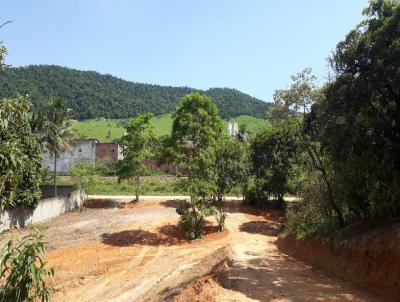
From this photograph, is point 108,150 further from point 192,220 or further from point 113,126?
point 192,220

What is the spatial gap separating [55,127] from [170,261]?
30130 mm

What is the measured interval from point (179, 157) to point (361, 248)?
56.6 feet

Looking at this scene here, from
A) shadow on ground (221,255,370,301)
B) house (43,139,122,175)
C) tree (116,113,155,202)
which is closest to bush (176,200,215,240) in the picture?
tree (116,113,155,202)

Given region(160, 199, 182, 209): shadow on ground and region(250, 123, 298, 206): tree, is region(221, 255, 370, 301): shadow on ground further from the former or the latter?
region(160, 199, 182, 209): shadow on ground

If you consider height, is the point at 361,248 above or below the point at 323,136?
below

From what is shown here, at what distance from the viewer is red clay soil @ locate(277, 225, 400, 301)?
42.0 feet

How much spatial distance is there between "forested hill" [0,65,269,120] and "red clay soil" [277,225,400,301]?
412 feet

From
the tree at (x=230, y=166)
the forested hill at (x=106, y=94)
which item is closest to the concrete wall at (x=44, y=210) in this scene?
the tree at (x=230, y=166)

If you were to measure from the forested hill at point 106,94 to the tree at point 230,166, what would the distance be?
101460mm

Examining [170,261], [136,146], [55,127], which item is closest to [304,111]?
[170,261]

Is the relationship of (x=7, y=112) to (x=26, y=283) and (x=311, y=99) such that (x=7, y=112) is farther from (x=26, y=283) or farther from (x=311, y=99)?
(x=311, y=99)

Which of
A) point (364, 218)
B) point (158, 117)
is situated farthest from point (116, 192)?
point (158, 117)

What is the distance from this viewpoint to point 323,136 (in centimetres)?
1762

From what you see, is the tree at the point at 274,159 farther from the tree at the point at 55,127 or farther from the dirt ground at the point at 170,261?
the tree at the point at 55,127
